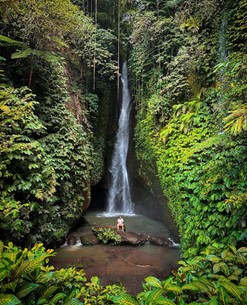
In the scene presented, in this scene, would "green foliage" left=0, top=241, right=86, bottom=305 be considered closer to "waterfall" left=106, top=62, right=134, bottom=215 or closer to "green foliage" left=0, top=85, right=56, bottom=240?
"green foliage" left=0, top=85, right=56, bottom=240

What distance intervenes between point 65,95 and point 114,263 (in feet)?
19.5

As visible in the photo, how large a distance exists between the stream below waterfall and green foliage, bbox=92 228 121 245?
185mm

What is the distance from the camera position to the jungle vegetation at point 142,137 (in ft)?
6.88

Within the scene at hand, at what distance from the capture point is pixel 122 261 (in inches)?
249

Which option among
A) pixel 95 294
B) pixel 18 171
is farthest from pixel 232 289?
pixel 18 171

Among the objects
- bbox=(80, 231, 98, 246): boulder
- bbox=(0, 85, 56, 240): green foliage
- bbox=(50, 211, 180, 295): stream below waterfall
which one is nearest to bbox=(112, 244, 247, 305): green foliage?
bbox=(50, 211, 180, 295): stream below waterfall

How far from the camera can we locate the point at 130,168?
42.5 feet

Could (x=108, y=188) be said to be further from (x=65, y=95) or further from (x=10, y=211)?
(x=10, y=211)

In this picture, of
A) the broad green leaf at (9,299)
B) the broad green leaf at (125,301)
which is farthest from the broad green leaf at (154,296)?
the broad green leaf at (9,299)

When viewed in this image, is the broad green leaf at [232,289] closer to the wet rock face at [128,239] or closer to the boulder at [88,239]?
the wet rock face at [128,239]

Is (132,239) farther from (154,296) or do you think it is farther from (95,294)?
(154,296)

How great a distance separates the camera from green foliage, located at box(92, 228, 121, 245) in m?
7.55

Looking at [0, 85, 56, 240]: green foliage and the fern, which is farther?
[0, 85, 56, 240]: green foliage

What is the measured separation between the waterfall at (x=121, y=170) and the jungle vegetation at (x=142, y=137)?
1259mm
